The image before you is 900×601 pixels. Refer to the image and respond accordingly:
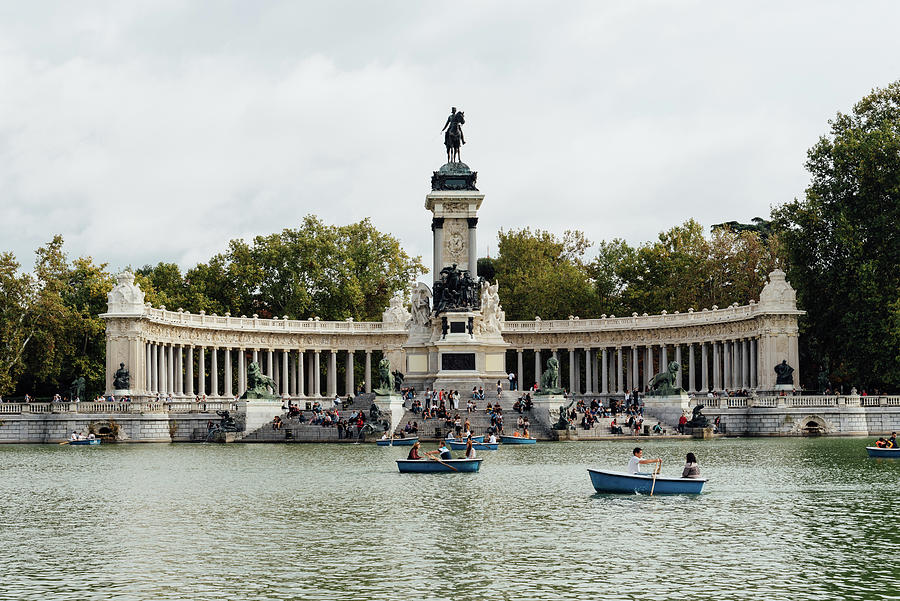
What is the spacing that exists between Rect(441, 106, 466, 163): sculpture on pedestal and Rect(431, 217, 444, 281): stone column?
456 cm

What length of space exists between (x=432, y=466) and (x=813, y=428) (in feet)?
99.2

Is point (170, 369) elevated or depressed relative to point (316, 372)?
elevated

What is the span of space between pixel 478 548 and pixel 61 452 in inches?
1275

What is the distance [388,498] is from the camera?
28375 mm

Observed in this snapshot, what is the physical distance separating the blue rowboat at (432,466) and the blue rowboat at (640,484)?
22.5 feet

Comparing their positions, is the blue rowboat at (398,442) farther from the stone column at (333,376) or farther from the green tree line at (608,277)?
the stone column at (333,376)

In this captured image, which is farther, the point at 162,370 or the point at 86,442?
the point at 162,370

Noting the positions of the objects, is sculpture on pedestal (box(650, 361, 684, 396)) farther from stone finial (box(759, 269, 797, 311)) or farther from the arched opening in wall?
stone finial (box(759, 269, 797, 311))

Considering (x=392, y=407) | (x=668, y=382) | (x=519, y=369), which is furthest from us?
(x=519, y=369)

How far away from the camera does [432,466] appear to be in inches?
1409

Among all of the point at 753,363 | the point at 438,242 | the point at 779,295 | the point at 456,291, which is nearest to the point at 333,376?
the point at 438,242

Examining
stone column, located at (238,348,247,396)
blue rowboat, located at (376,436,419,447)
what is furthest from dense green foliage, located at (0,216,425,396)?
blue rowboat, located at (376,436,419,447)

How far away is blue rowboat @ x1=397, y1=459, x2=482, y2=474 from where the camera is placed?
3525 centimetres

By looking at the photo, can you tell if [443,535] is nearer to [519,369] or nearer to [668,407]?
[668,407]
